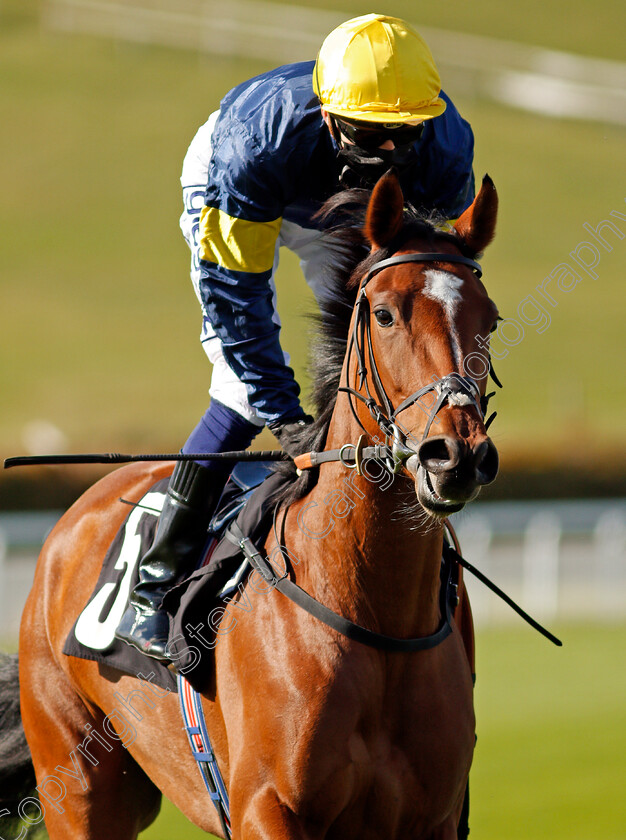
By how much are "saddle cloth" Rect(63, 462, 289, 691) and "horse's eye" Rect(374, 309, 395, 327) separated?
733 millimetres

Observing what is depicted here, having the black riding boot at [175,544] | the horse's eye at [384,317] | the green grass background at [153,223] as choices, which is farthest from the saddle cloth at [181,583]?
the green grass background at [153,223]

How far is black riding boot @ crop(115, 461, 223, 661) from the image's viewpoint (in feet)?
10.7

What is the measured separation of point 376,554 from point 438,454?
1.55 feet

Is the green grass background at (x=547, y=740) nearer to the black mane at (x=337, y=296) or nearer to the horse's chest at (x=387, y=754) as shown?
the horse's chest at (x=387, y=754)

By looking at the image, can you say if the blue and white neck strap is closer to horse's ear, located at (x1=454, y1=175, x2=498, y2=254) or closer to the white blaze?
the white blaze

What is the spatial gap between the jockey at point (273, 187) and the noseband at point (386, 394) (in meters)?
0.29

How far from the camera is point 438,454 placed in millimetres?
2312

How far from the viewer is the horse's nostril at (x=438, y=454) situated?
7.41 feet

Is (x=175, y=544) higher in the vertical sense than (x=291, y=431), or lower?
lower

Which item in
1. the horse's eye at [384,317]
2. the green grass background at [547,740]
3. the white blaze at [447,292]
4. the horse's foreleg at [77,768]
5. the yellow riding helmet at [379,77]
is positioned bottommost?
the green grass background at [547,740]

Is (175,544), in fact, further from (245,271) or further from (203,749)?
(245,271)

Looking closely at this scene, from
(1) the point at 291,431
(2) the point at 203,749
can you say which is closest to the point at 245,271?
(1) the point at 291,431

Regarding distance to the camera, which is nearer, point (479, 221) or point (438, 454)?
point (438, 454)

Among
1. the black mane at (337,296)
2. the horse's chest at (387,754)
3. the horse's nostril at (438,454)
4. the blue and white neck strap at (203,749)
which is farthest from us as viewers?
the blue and white neck strap at (203,749)
